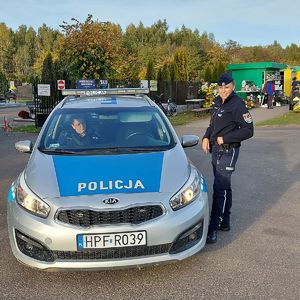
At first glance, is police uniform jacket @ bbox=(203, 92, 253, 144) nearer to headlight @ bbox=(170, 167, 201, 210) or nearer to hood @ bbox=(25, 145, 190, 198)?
hood @ bbox=(25, 145, 190, 198)

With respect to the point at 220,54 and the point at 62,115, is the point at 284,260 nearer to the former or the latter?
the point at 62,115

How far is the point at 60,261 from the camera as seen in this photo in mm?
3570

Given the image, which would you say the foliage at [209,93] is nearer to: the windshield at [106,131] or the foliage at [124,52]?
the foliage at [124,52]

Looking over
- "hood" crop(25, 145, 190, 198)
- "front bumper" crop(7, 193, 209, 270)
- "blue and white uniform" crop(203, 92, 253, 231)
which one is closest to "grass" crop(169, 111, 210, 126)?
"blue and white uniform" crop(203, 92, 253, 231)

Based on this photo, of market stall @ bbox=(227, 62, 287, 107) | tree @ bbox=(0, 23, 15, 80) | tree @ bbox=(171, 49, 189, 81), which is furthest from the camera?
tree @ bbox=(0, 23, 15, 80)

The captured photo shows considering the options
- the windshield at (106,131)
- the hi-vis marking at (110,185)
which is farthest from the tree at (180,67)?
the hi-vis marking at (110,185)

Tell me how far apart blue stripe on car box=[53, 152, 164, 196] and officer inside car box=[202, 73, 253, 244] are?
743 millimetres

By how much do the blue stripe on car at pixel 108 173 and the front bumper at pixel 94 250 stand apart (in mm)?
307

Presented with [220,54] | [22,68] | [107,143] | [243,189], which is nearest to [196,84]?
[243,189]

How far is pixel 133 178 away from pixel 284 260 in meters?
1.67

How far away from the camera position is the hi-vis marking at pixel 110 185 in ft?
12.1

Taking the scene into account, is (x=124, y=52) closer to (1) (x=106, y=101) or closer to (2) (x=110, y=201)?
(1) (x=106, y=101)

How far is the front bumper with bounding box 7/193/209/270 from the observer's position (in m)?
3.50

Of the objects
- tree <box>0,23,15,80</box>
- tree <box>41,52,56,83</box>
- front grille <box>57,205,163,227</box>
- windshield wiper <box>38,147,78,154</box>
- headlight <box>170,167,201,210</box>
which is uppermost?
tree <box>0,23,15,80</box>
